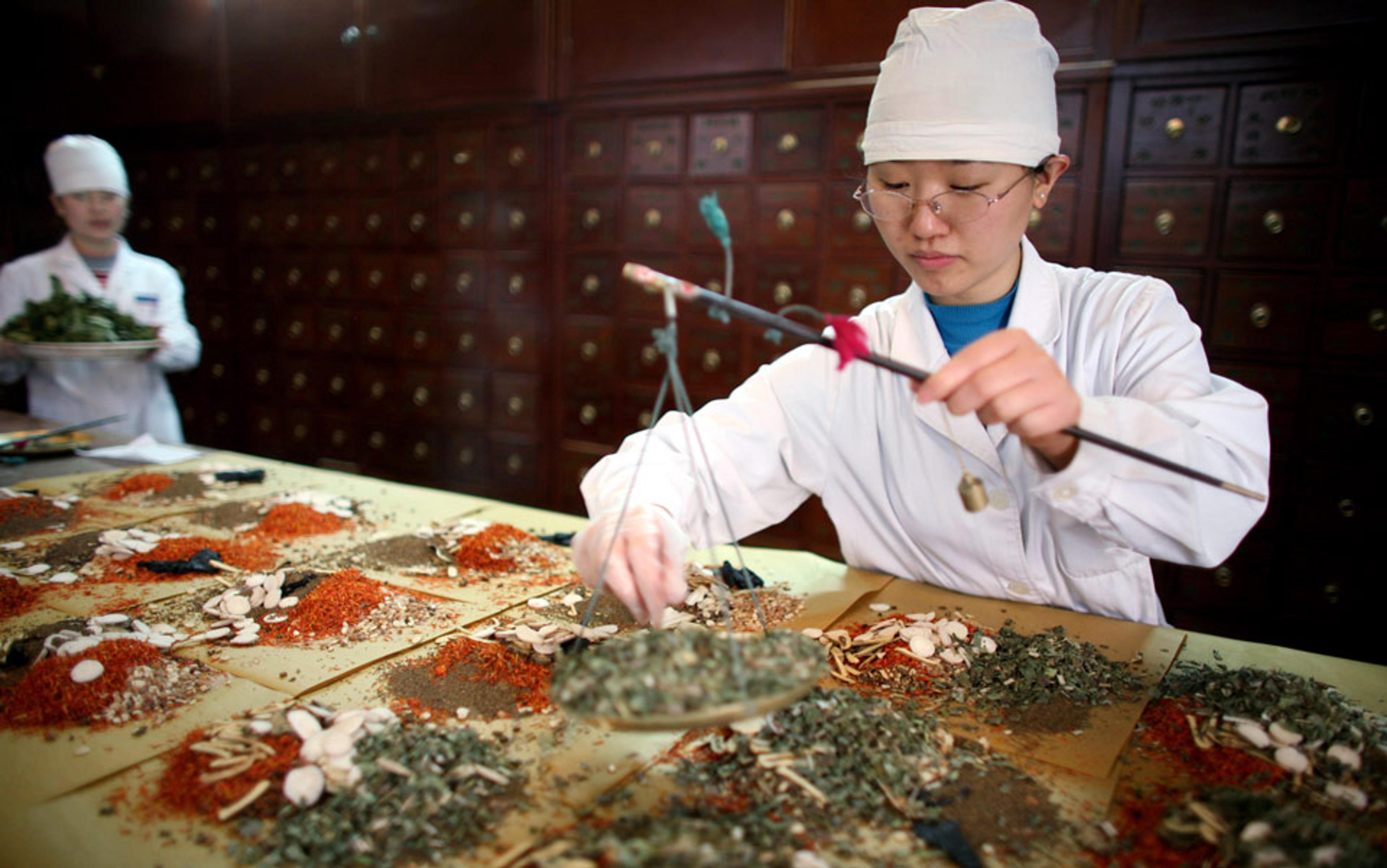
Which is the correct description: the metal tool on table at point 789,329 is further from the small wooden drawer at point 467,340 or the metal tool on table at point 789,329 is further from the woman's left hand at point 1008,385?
the small wooden drawer at point 467,340

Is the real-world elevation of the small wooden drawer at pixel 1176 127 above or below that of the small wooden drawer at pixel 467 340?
above

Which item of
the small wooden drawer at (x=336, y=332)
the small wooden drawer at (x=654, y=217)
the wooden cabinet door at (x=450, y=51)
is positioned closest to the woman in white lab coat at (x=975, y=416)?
the small wooden drawer at (x=654, y=217)

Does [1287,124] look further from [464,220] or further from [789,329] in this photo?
[464,220]

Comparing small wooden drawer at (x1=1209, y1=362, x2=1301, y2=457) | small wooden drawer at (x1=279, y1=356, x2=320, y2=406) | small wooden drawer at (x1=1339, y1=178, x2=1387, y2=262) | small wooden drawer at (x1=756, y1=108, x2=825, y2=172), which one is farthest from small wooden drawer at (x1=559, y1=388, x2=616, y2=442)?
small wooden drawer at (x1=1339, y1=178, x2=1387, y2=262)

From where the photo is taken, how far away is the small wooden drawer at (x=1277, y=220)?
2529mm

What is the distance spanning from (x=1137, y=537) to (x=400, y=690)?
1051 mm

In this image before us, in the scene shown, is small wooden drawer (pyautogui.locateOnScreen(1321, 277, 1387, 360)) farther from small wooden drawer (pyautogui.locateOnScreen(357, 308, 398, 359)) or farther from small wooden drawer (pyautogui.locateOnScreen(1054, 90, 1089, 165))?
small wooden drawer (pyautogui.locateOnScreen(357, 308, 398, 359))

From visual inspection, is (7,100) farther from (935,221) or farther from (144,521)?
(935,221)

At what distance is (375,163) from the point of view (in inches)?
161

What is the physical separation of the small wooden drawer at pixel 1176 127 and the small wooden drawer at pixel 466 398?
8.91 feet

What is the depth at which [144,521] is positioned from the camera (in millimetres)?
1947

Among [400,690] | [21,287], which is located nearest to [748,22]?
[400,690]

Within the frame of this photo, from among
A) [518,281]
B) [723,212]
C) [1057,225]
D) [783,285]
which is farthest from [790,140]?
[518,281]

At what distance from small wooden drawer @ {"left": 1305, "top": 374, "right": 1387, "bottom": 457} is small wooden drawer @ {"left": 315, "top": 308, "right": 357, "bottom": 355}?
3.94 metres
